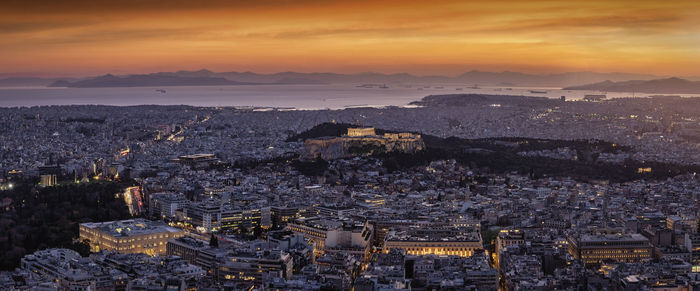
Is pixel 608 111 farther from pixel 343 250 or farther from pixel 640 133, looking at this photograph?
pixel 343 250

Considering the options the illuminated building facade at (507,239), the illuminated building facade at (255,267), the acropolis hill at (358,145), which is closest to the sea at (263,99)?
the acropolis hill at (358,145)

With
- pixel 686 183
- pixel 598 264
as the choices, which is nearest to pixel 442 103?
pixel 686 183

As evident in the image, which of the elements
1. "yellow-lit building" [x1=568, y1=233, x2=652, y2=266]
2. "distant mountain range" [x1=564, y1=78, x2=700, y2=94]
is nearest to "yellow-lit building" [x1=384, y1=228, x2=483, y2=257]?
"yellow-lit building" [x1=568, y1=233, x2=652, y2=266]

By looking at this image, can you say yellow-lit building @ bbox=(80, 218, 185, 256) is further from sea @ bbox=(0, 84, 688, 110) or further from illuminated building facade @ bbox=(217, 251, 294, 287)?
sea @ bbox=(0, 84, 688, 110)

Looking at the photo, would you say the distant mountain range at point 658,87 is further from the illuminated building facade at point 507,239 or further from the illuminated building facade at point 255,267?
the illuminated building facade at point 255,267

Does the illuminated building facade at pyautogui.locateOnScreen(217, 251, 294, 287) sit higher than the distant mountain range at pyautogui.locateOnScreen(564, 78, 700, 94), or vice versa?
the distant mountain range at pyautogui.locateOnScreen(564, 78, 700, 94)

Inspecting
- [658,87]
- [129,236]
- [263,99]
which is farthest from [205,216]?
[263,99]
